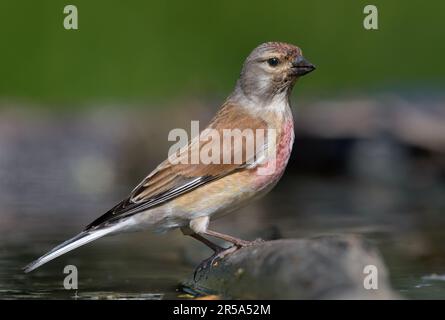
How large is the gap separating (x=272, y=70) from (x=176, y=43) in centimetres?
759

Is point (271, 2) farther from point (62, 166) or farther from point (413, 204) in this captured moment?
point (413, 204)

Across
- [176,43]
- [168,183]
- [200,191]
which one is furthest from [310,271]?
[176,43]

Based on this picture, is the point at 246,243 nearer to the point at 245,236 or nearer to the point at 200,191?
the point at 200,191

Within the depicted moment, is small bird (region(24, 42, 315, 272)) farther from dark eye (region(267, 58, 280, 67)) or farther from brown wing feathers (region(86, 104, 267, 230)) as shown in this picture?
dark eye (region(267, 58, 280, 67))

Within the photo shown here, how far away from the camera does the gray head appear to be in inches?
269

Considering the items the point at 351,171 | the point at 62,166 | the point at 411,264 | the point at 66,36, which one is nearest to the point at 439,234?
the point at 411,264

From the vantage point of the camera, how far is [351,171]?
11.5 m

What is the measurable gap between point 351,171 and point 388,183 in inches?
29.8

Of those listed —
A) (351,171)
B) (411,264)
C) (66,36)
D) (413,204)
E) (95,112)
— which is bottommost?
(411,264)

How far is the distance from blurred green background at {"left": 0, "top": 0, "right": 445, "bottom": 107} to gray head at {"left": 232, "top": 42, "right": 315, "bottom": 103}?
670cm

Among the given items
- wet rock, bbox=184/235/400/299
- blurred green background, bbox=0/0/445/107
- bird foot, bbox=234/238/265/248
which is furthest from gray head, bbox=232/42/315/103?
blurred green background, bbox=0/0/445/107

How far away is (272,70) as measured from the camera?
691cm

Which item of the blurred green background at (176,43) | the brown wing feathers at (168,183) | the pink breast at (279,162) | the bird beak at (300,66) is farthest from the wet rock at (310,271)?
the blurred green background at (176,43)

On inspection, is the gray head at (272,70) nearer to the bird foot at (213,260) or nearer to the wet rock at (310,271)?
the bird foot at (213,260)
